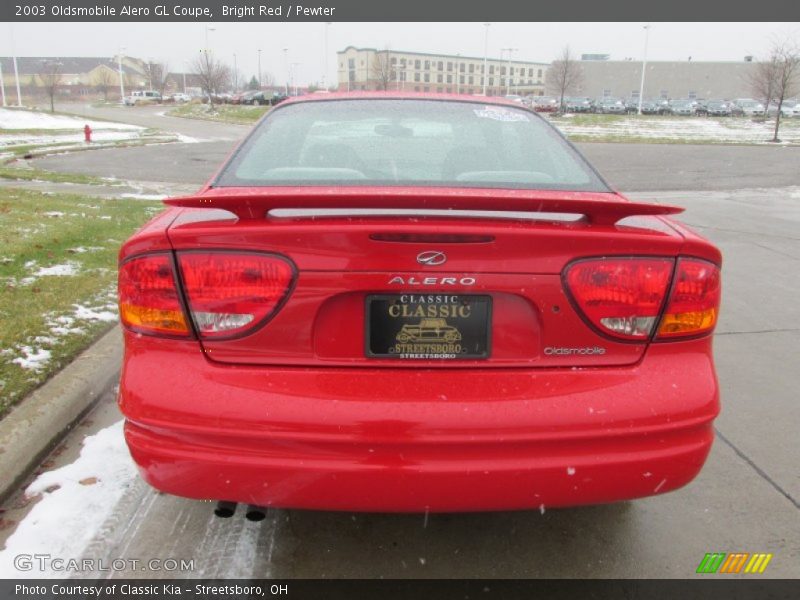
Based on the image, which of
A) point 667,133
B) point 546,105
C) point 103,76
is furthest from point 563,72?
point 103,76

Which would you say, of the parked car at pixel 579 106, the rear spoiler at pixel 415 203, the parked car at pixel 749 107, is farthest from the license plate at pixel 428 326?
the parked car at pixel 749 107

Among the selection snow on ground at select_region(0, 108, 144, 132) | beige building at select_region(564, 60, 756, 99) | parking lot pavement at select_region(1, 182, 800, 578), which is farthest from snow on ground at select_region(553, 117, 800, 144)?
beige building at select_region(564, 60, 756, 99)

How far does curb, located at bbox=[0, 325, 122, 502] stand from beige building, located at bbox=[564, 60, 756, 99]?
9723cm

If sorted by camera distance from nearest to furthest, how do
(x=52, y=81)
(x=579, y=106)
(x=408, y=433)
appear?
1. (x=408, y=433)
2. (x=52, y=81)
3. (x=579, y=106)

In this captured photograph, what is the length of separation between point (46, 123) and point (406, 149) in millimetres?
39075

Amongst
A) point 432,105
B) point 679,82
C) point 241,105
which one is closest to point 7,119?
point 241,105

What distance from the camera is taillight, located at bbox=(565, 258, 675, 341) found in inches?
75.1

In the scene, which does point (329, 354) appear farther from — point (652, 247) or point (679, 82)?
point (679, 82)

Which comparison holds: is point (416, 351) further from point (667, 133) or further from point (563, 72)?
point (563, 72)

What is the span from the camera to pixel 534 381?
191 centimetres

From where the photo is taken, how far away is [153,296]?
1957 mm

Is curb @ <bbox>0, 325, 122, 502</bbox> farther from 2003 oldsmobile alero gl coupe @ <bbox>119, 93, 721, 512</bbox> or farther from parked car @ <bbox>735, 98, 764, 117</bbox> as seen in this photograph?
parked car @ <bbox>735, 98, 764, 117</bbox>

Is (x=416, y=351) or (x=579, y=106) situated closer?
(x=416, y=351)

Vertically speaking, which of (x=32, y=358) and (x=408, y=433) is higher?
(x=408, y=433)
